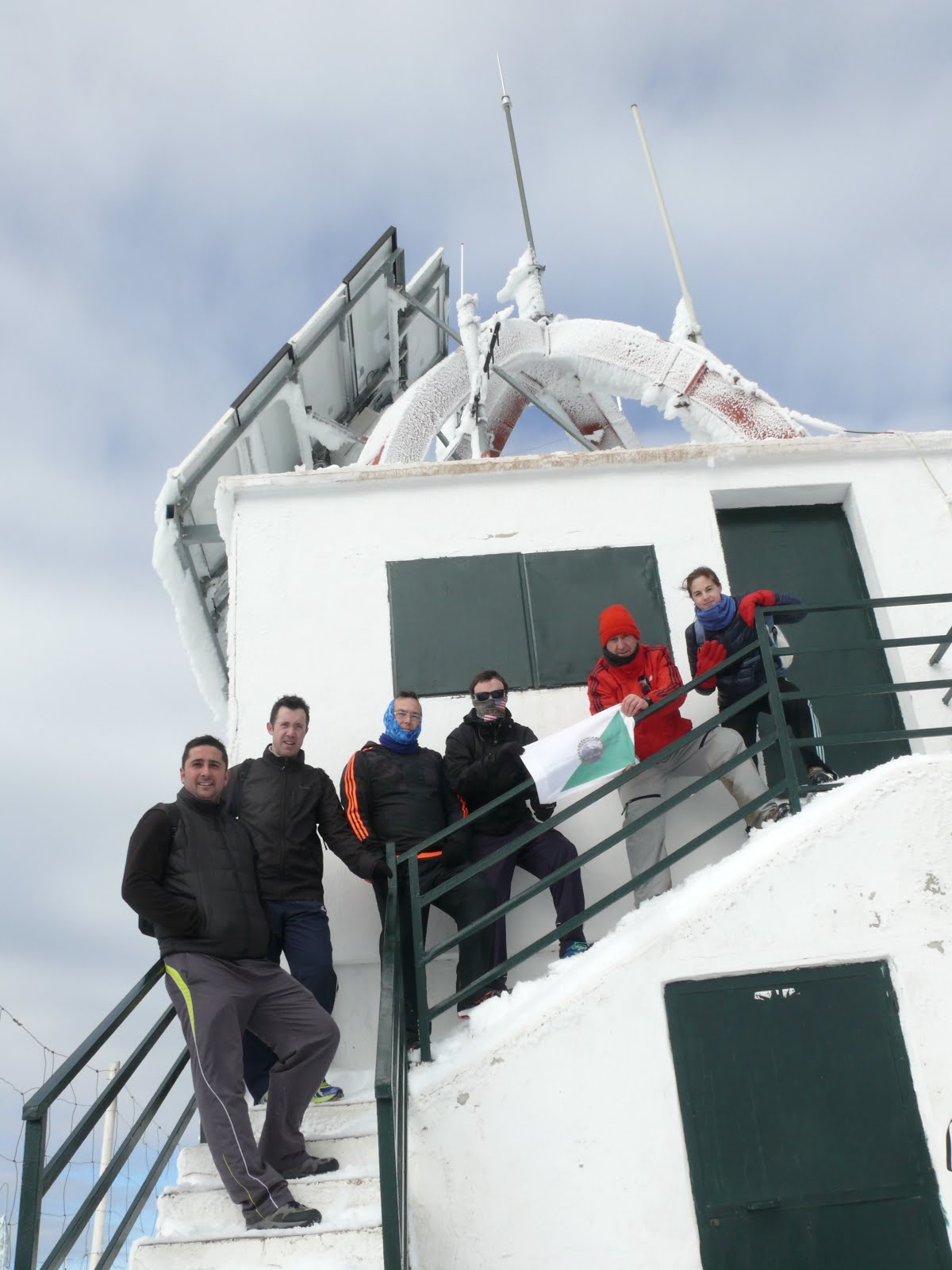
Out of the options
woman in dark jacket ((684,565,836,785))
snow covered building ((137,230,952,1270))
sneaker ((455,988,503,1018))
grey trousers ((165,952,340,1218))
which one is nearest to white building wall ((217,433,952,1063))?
Result: snow covered building ((137,230,952,1270))

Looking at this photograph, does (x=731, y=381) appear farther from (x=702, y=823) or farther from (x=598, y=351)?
(x=702, y=823)

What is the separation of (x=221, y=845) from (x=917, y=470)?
18.7 feet

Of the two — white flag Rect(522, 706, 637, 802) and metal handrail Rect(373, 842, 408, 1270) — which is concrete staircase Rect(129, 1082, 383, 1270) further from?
white flag Rect(522, 706, 637, 802)

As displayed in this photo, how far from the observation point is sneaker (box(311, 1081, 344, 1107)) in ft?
16.5

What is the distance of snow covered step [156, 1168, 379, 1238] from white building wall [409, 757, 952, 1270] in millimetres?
374

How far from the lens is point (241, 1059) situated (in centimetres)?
421

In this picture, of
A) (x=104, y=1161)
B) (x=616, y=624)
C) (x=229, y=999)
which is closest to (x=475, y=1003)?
(x=229, y=999)

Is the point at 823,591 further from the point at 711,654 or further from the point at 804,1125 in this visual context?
the point at 804,1125

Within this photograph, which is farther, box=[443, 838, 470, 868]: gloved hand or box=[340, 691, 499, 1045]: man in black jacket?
box=[443, 838, 470, 868]: gloved hand

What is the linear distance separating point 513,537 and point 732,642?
1860mm

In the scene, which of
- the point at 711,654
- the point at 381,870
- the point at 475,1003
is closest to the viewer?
the point at 381,870

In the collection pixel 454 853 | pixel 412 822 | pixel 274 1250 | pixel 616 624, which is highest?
pixel 616 624

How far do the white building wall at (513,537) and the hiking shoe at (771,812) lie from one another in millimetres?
1005

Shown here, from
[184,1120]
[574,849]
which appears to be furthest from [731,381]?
[184,1120]
